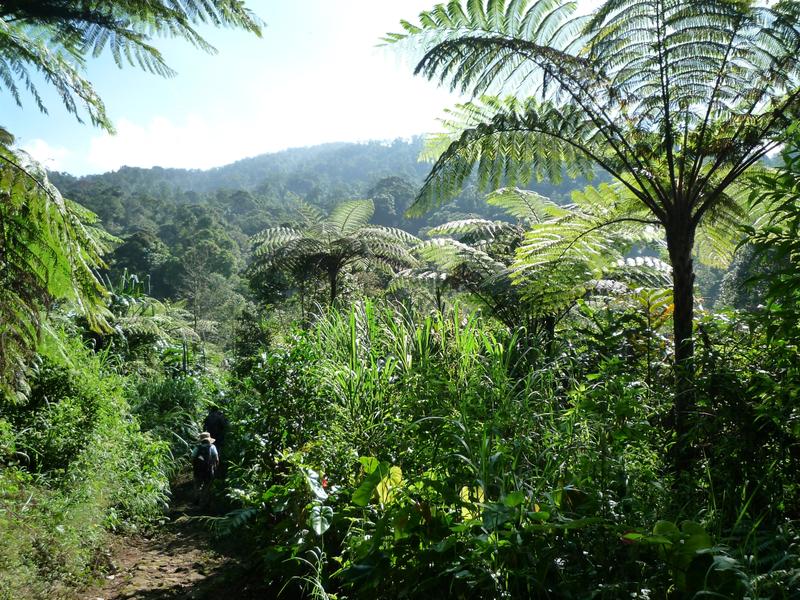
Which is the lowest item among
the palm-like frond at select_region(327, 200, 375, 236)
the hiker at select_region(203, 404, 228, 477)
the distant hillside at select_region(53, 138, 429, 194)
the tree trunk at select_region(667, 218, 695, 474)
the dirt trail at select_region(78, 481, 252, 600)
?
the dirt trail at select_region(78, 481, 252, 600)

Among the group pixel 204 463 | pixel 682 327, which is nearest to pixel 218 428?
pixel 204 463

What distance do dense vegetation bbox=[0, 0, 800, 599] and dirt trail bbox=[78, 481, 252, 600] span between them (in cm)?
18

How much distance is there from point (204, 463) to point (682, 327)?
206 inches

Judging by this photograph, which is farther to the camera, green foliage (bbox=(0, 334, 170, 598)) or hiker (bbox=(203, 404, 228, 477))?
hiker (bbox=(203, 404, 228, 477))

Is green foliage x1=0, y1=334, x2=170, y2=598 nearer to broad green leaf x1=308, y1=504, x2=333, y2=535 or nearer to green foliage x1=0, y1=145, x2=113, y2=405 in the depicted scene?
green foliage x1=0, y1=145, x2=113, y2=405

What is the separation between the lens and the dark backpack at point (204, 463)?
626 cm

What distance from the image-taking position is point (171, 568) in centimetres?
411

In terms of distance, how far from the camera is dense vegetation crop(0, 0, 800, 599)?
192cm

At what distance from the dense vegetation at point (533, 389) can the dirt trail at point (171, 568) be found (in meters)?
0.18

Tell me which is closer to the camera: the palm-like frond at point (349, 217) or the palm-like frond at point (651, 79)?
the palm-like frond at point (651, 79)

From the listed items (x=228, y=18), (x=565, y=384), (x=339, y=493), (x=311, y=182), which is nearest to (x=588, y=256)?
(x=565, y=384)

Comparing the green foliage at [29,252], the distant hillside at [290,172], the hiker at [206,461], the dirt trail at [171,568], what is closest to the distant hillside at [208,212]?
the distant hillside at [290,172]

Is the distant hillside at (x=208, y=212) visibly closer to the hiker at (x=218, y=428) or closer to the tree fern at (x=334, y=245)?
the tree fern at (x=334, y=245)

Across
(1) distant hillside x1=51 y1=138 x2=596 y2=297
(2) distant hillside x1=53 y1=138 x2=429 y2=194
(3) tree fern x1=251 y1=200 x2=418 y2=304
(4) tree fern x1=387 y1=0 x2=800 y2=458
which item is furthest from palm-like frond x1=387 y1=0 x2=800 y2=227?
(2) distant hillside x1=53 y1=138 x2=429 y2=194
